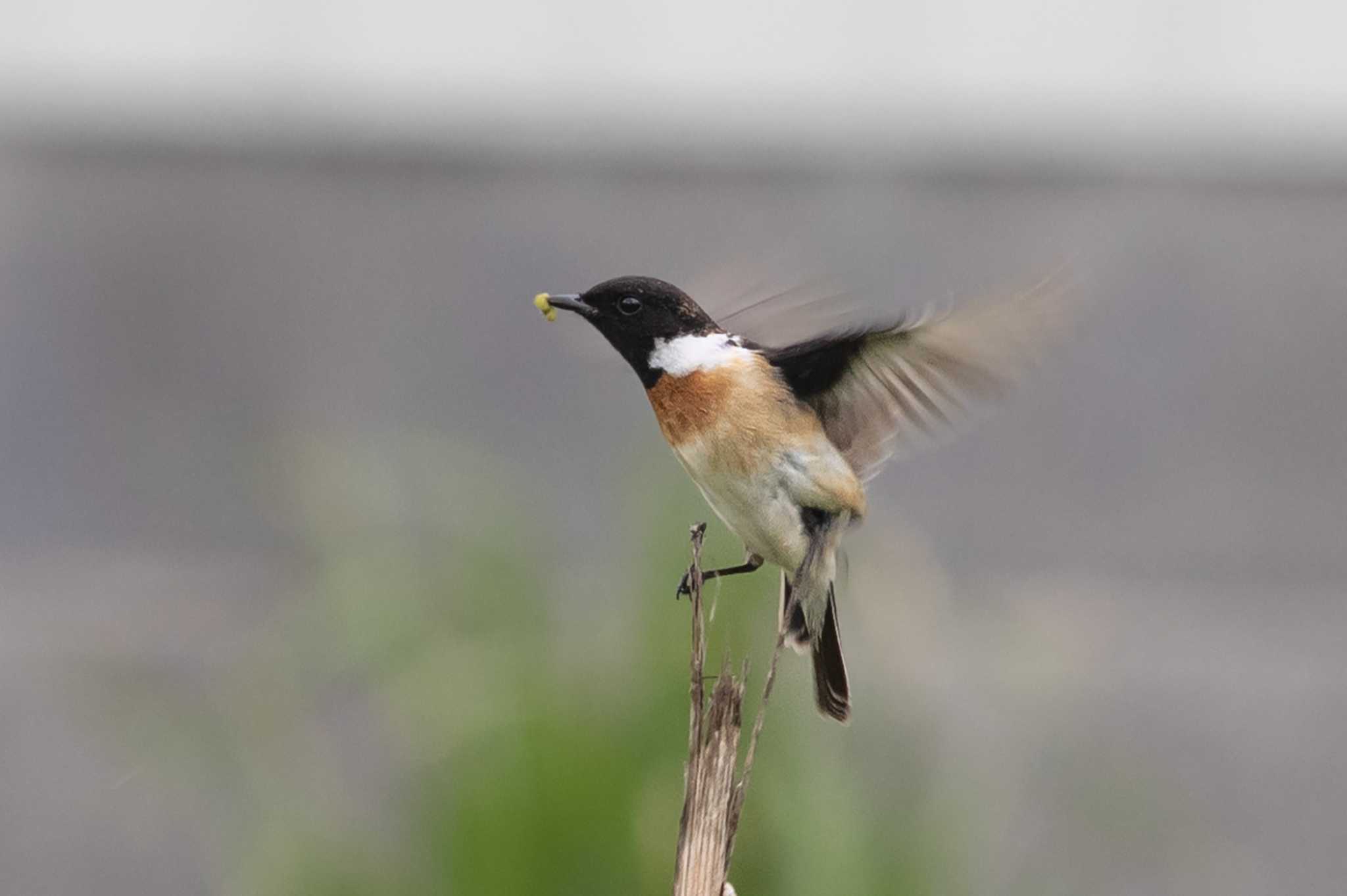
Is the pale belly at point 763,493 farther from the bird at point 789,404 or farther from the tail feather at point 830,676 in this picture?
the tail feather at point 830,676

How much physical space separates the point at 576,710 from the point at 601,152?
1958mm

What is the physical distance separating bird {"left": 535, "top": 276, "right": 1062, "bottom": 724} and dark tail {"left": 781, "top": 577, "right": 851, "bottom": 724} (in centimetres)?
3

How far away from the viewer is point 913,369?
6.98ft

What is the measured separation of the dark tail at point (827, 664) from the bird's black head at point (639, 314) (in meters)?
0.36

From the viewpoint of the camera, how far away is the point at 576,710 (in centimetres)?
310

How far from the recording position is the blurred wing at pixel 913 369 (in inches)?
80.0

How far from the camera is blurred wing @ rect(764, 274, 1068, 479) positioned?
2.03 metres

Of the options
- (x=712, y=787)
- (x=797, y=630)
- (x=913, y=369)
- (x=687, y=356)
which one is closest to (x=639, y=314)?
(x=687, y=356)

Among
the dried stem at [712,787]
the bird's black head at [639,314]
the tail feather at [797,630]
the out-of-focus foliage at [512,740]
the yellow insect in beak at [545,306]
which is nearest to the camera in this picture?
the dried stem at [712,787]

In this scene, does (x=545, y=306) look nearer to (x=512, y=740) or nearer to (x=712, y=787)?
(x=712, y=787)

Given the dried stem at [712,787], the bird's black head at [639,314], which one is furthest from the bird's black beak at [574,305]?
the dried stem at [712,787]

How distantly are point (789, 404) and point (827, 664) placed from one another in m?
0.34

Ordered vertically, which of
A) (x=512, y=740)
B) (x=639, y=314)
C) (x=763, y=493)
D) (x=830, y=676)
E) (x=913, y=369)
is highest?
(x=639, y=314)

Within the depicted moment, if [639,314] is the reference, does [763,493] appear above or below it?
below
